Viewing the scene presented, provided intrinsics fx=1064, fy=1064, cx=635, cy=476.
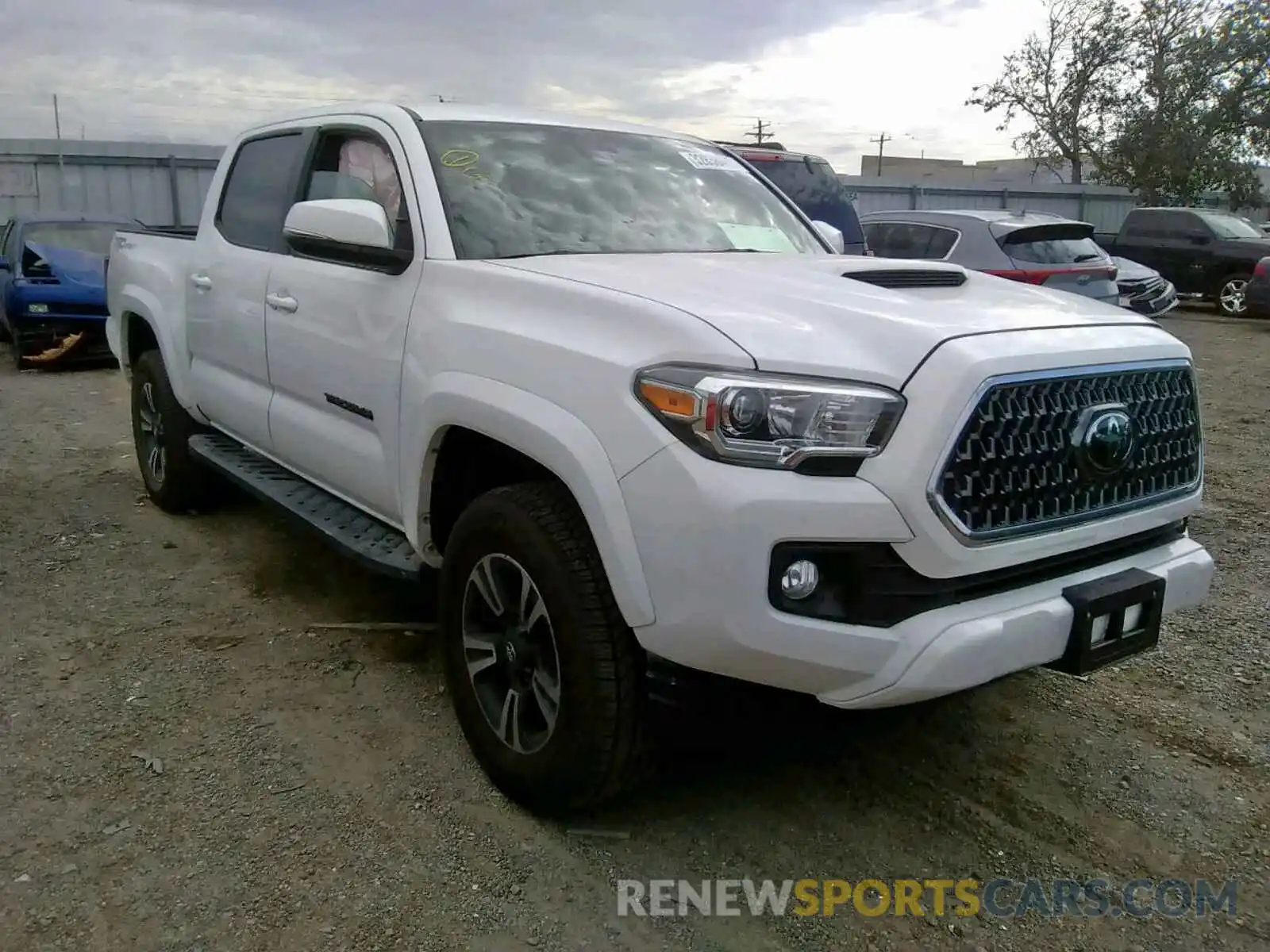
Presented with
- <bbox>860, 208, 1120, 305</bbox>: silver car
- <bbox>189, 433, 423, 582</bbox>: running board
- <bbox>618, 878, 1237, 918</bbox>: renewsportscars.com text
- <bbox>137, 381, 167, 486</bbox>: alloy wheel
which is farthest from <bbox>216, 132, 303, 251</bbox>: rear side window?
<bbox>860, 208, 1120, 305</bbox>: silver car

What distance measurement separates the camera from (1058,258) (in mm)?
10188

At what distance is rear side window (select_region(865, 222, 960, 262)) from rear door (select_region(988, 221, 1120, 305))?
49 cm

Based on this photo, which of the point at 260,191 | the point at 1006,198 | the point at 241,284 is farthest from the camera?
the point at 1006,198

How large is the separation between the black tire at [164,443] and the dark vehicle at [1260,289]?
15.1 metres

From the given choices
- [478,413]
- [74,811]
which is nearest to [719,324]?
[478,413]

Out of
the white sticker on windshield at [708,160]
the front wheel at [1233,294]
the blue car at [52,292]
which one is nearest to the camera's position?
the white sticker on windshield at [708,160]

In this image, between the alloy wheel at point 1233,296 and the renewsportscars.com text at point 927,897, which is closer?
the renewsportscars.com text at point 927,897

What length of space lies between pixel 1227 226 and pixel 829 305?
705 inches

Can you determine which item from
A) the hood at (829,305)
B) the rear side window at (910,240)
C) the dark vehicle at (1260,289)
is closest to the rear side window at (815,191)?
the rear side window at (910,240)

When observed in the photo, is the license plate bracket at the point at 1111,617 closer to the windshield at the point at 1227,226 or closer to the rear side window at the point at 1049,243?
the rear side window at the point at 1049,243

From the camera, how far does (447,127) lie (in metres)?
3.61

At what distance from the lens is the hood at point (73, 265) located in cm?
1164

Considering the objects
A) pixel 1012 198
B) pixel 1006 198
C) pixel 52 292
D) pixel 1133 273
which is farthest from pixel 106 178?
pixel 1012 198

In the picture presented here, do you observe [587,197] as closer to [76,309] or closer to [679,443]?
[679,443]
